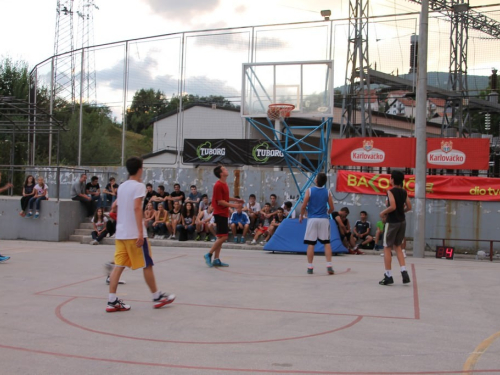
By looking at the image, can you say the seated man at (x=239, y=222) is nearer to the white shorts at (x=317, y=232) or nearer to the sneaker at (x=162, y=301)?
the white shorts at (x=317, y=232)

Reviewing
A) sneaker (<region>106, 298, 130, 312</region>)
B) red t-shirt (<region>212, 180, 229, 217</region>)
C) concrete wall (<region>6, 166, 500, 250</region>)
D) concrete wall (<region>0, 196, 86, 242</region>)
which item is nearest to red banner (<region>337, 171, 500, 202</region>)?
concrete wall (<region>6, 166, 500, 250</region>)

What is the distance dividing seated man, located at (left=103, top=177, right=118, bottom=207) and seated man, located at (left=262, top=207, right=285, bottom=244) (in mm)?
5788

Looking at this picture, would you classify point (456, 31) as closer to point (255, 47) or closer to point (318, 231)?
point (255, 47)

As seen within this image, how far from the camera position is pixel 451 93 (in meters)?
20.0

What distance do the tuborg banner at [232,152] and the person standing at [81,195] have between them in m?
3.79

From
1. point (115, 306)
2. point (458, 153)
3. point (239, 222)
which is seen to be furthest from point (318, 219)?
point (458, 153)

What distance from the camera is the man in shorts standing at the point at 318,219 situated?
33.4 ft

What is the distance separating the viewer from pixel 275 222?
16031 mm

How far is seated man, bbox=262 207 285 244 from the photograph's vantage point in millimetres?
15898

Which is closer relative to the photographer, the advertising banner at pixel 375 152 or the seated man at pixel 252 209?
the advertising banner at pixel 375 152

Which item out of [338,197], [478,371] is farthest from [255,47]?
[478,371]

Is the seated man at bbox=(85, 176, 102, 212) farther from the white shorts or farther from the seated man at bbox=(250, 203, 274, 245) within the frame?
the white shorts

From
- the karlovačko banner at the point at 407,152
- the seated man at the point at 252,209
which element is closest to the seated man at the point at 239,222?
the seated man at the point at 252,209

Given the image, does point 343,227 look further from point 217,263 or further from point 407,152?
point 217,263
